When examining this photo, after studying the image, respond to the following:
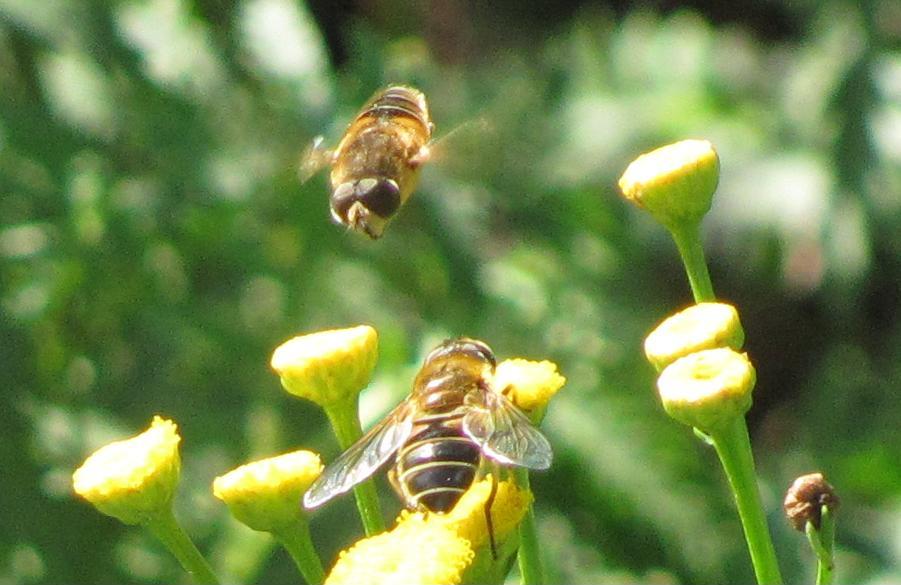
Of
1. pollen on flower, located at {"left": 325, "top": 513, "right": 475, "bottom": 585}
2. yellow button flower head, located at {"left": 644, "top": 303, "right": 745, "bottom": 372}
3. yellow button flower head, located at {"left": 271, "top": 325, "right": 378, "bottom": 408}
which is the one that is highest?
yellow button flower head, located at {"left": 271, "top": 325, "right": 378, "bottom": 408}

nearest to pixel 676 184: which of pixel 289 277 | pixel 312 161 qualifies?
pixel 312 161

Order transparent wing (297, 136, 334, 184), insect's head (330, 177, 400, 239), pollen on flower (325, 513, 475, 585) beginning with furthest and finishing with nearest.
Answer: transparent wing (297, 136, 334, 184) < insect's head (330, 177, 400, 239) < pollen on flower (325, 513, 475, 585)

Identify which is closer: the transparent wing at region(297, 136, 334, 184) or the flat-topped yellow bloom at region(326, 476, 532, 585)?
the flat-topped yellow bloom at region(326, 476, 532, 585)

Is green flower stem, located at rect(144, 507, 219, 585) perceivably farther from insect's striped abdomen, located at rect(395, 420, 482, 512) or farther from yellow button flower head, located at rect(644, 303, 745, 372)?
yellow button flower head, located at rect(644, 303, 745, 372)

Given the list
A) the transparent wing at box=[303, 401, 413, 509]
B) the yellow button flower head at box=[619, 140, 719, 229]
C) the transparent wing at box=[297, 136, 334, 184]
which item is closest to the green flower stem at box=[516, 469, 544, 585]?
the transparent wing at box=[303, 401, 413, 509]

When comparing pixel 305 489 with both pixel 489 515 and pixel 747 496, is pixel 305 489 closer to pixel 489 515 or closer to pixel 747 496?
→ pixel 489 515

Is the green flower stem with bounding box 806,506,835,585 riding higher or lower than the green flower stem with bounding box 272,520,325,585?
lower

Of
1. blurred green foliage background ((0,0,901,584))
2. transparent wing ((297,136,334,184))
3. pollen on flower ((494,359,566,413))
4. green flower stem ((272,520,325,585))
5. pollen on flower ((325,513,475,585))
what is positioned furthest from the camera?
blurred green foliage background ((0,0,901,584))
